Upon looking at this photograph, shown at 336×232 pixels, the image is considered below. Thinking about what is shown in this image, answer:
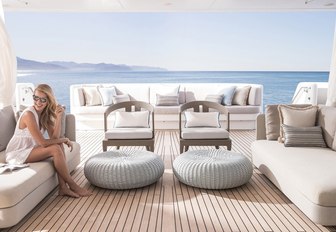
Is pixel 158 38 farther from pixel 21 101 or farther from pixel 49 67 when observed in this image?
pixel 21 101

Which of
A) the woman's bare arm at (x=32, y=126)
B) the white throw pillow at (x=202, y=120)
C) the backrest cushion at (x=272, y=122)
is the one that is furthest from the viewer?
the white throw pillow at (x=202, y=120)

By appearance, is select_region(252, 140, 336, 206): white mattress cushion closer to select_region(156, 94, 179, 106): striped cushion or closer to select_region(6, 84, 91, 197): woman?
select_region(6, 84, 91, 197): woman

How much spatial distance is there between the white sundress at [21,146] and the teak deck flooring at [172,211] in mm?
510

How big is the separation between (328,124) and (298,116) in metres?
0.35

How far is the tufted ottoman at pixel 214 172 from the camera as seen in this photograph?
3.71m

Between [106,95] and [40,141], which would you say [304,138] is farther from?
[106,95]

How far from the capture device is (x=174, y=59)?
19.5 meters

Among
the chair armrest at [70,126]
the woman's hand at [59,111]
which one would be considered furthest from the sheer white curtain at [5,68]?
the woman's hand at [59,111]

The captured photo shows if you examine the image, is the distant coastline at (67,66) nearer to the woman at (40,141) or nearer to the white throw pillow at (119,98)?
the white throw pillow at (119,98)

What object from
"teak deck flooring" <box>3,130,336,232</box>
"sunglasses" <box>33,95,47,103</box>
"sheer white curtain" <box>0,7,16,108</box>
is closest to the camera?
"teak deck flooring" <box>3,130,336,232</box>

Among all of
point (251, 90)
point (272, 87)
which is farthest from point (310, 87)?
point (272, 87)

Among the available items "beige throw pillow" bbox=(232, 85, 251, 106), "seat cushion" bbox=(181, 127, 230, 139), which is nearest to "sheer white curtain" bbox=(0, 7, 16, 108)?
"seat cushion" bbox=(181, 127, 230, 139)

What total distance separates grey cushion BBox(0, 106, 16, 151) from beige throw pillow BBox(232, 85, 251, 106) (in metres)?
4.96

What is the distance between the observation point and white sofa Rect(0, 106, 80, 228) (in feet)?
9.03
